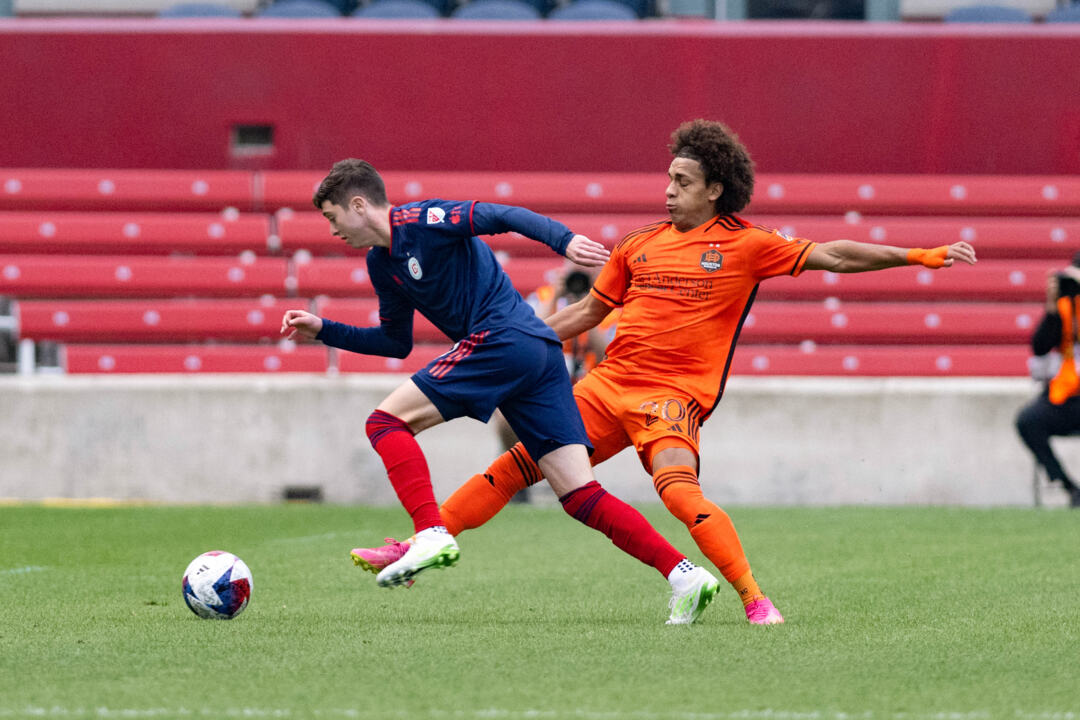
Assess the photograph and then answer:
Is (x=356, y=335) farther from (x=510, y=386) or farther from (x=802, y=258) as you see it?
(x=802, y=258)

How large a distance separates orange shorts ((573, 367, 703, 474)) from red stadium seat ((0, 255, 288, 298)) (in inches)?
377

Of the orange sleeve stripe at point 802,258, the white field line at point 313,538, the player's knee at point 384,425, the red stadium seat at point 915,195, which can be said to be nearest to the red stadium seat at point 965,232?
the red stadium seat at point 915,195

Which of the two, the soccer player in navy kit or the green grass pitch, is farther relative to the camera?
the soccer player in navy kit

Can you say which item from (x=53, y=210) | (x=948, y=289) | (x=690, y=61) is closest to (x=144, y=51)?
(x=53, y=210)

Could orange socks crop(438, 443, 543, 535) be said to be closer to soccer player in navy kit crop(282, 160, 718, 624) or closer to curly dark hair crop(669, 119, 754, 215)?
soccer player in navy kit crop(282, 160, 718, 624)

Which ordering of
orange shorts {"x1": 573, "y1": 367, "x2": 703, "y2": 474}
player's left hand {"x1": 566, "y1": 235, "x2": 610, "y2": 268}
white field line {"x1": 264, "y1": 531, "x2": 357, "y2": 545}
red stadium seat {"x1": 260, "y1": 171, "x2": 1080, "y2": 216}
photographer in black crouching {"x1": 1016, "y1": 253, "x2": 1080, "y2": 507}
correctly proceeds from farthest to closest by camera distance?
red stadium seat {"x1": 260, "y1": 171, "x2": 1080, "y2": 216} < photographer in black crouching {"x1": 1016, "y1": 253, "x2": 1080, "y2": 507} < white field line {"x1": 264, "y1": 531, "x2": 357, "y2": 545} < orange shorts {"x1": 573, "y1": 367, "x2": 703, "y2": 474} < player's left hand {"x1": 566, "y1": 235, "x2": 610, "y2": 268}

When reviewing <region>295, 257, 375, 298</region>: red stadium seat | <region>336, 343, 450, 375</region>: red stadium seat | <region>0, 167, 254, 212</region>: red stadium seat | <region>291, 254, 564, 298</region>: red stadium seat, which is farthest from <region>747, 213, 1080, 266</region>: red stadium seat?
<region>0, 167, 254, 212</region>: red stadium seat

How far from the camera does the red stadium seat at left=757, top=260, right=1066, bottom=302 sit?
51.1 feet

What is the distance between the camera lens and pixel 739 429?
1332 cm

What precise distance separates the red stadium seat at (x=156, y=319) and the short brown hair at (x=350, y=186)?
9320 millimetres

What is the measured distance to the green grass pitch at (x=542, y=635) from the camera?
12.9 feet

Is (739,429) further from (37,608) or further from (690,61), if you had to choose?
(37,608)

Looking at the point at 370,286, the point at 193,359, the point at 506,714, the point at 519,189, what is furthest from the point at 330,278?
the point at 506,714

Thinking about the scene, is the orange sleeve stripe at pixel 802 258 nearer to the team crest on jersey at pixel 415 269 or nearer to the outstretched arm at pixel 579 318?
the outstretched arm at pixel 579 318
